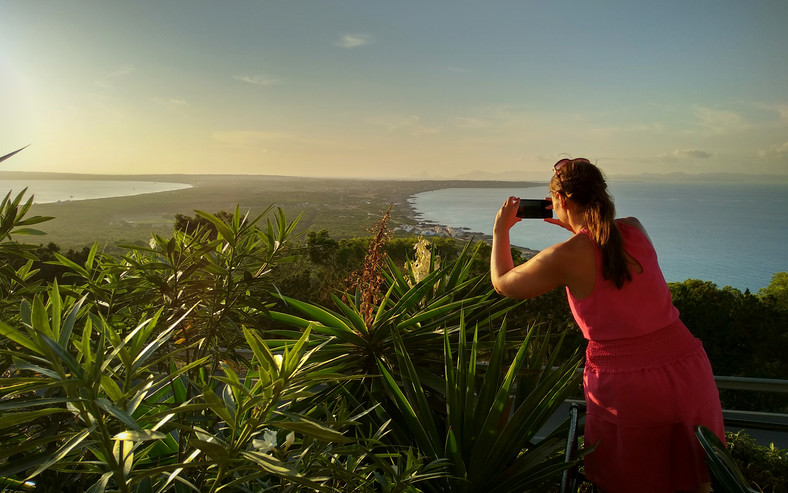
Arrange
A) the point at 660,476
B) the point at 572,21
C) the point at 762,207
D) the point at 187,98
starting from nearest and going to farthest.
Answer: the point at 660,476, the point at 572,21, the point at 762,207, the point at 187,98

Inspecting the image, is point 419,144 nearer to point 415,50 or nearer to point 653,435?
point 415,50

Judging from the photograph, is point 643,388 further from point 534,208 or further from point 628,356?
point 534,208

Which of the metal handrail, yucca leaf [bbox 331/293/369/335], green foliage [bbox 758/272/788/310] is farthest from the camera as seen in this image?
green foliage [bbox 758/272/788/310]

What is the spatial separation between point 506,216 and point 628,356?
2.00 feet

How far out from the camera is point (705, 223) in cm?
1866

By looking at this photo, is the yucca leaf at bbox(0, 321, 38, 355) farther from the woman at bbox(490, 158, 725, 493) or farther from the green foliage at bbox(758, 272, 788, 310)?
the green foliage at bbox(758, 272, 788, 310)

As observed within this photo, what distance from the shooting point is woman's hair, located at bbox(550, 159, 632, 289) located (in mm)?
1409

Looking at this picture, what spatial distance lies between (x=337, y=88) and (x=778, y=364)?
25901 mm

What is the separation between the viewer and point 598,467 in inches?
55.2

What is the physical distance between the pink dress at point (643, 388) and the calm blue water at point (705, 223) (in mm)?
5043

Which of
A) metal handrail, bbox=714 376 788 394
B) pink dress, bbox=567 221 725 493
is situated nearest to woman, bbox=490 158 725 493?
pink dress, bbox=567 221 725 493

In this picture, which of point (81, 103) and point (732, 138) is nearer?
point (81, 103)

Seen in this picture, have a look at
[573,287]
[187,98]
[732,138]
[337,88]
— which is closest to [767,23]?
[732,138]

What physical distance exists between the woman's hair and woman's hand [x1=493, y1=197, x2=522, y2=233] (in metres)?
0.15
